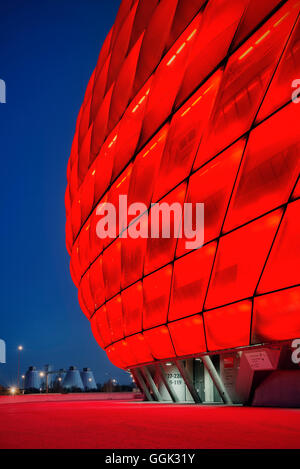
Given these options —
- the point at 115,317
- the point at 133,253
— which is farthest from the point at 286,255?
the point at 115,317

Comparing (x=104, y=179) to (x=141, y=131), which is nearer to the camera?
(x=141, y=131)

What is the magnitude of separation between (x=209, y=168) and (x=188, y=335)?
5.27 metres

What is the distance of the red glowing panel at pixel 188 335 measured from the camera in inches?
535

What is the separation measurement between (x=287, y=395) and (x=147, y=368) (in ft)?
30.9

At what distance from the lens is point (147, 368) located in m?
20.2

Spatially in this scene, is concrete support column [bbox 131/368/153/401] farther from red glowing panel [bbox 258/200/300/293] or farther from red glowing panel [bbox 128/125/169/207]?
red glowing panel [bbox 258/200/300/293]

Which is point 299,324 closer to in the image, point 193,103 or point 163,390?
point 193,103

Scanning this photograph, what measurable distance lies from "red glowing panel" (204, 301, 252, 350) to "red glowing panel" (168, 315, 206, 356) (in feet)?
1.04

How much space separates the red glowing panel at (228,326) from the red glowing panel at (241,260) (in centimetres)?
23

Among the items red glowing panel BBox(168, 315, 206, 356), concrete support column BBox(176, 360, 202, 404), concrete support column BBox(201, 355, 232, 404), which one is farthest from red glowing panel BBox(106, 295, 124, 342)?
concrete support column BBox(201, 355, 232, 404)

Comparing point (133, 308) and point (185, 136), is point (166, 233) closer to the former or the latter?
point (185, 136)

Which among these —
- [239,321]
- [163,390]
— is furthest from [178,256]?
[163,390]

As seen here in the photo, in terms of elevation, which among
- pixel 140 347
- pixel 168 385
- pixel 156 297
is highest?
pixel 156 297

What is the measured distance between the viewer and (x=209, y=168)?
12.6 meters
